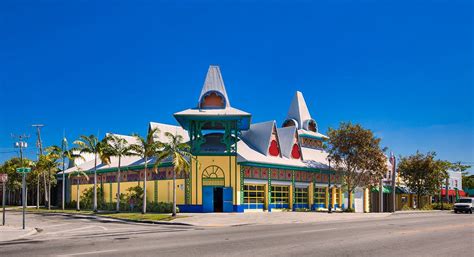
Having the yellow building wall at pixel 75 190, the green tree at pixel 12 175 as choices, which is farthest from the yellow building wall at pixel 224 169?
the green tree at pixel 12 175

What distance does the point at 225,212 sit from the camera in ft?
149

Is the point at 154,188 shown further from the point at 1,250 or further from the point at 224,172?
the point at 1,250

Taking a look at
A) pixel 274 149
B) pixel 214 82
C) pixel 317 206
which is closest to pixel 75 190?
pixel 214 82

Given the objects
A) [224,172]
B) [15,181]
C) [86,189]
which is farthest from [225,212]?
[15,181]

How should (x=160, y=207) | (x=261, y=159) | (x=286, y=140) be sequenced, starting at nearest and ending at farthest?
(x=160, y=207) < (x=261, y=159) < (x=286, y=140)

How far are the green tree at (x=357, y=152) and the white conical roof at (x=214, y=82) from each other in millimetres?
15100

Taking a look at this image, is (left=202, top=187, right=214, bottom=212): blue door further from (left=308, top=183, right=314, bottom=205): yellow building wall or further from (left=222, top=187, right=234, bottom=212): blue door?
(left=308, top=183, right=314, bottom=205): yellow building wall

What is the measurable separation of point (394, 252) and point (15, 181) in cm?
7707

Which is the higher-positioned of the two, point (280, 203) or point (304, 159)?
point (304, 159)

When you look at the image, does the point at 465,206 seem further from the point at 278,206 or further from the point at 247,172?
A: the point at 247,172

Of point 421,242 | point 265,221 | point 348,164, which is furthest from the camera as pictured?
point 348,164

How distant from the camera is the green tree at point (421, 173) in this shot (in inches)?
2677

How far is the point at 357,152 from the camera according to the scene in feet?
179

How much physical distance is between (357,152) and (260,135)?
1162 centimetres
